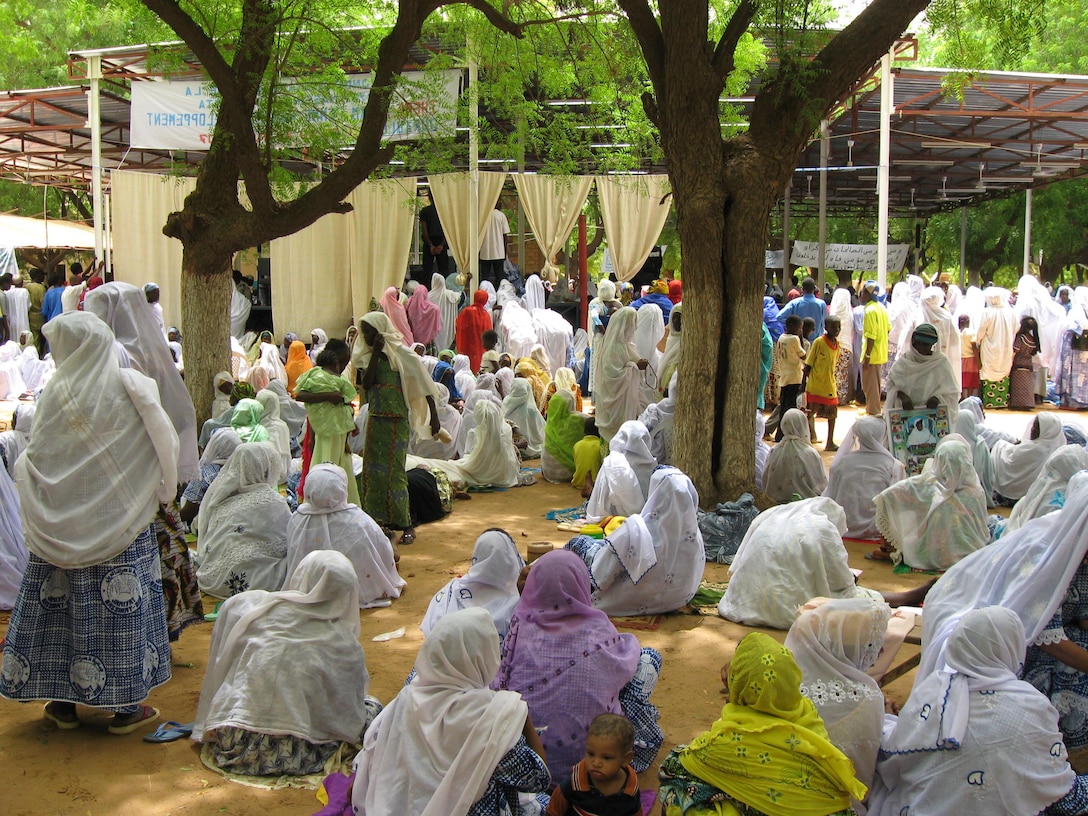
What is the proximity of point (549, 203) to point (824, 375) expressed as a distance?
224 inches

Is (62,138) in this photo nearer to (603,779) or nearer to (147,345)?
(147,345)

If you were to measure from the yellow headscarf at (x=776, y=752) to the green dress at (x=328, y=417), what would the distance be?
400 cm

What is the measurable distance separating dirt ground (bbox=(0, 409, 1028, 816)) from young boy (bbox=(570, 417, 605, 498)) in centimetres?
210

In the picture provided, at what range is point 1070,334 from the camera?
1371 cm

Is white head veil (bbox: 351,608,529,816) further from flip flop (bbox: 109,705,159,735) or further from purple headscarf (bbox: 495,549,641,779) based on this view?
flip flop (bbox: 109,705,159,735)

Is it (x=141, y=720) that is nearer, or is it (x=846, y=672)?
(x=846, y=672)

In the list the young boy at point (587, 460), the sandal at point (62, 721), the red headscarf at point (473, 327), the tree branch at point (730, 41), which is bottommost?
the sandal at point (62, 721)

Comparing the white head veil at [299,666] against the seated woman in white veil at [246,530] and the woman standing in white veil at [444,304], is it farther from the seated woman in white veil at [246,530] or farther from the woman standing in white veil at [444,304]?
the woman standing in white veil at [444,304]

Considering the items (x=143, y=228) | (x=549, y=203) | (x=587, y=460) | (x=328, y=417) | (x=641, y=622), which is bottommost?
(x=641, y=622)

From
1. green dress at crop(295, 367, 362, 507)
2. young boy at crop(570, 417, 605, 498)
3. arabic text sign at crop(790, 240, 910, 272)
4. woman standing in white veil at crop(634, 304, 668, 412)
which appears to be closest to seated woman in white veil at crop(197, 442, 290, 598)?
green dress at crop(295, 367, 362, 507)

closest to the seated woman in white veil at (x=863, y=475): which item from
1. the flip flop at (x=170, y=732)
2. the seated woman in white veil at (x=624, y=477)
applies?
the seated woman in white veil at (x=624, y=477)

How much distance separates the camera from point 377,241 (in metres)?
15.3

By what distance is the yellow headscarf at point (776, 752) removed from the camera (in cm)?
278

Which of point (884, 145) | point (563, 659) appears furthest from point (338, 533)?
point (884, 145)
